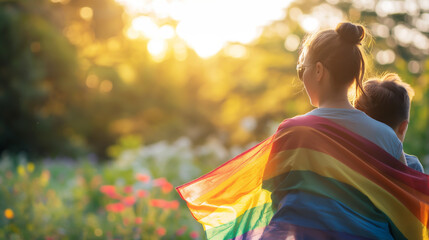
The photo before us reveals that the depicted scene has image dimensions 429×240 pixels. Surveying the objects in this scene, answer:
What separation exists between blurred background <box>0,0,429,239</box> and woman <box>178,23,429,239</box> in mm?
4468

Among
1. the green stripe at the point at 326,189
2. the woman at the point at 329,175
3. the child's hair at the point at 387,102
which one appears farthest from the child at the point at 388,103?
the green stripe at the point at 326,189

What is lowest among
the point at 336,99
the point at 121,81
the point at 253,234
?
the point at 253,234

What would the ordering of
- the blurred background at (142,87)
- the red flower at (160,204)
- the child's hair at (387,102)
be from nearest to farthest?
the child's hair at (387,102) < the red flower at (160,204) < the blurred background at (142,87)

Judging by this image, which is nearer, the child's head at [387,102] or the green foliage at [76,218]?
the child's head at [387,102]

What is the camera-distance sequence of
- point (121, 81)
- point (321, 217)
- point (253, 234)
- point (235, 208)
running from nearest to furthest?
point (321, 217) < point (253, 234) < point (235, 208) < point (121, 81)

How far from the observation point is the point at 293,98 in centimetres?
1820

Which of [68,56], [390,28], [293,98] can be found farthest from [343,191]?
[390,28]

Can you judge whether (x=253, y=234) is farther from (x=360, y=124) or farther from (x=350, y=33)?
(x=350, y=33)

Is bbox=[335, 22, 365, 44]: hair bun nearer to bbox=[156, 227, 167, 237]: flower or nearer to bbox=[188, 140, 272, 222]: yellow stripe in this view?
bbox=[188, 140, 272, 222]: yellow stripe

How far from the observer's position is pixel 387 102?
7.98ft

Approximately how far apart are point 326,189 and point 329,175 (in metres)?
0.06

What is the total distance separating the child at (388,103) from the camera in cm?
244

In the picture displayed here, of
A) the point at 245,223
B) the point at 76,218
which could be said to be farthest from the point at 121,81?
the point at 245,223

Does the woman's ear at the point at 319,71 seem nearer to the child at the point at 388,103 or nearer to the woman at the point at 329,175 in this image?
the woman at the point at 329,175
